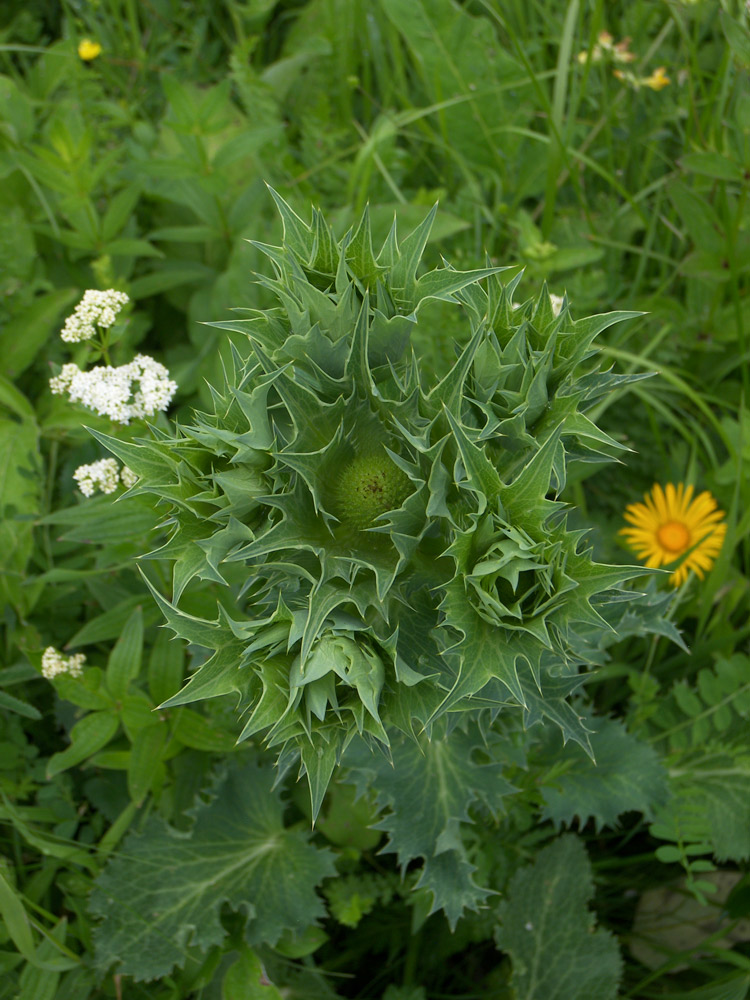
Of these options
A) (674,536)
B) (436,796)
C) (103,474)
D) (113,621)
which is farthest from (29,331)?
(674,536)

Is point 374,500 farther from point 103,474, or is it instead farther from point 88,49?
point 88,49

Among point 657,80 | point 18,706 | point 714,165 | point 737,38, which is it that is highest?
point 737,38

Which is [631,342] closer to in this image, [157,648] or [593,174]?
[593,174]

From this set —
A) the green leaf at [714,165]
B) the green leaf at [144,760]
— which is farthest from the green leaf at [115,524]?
the green leaf at [714,165]

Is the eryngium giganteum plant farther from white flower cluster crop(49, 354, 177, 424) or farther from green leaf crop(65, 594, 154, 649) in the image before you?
green leaf crop(65, 594, 154, 649)

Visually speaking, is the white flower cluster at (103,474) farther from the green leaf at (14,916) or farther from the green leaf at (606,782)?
the green leaf at (606,782)

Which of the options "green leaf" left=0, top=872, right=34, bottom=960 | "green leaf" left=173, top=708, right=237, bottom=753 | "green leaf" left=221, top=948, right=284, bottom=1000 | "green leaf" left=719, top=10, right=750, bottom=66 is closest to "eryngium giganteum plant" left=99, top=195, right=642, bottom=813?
"green leaf" left=173, top=708, right=237, bottom=753
